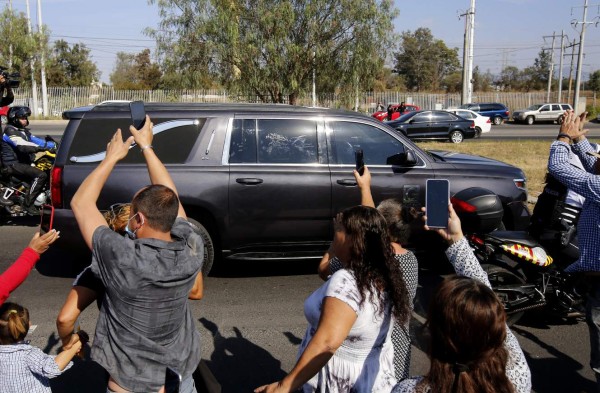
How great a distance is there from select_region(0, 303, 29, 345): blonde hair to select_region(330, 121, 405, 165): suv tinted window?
4.16 m

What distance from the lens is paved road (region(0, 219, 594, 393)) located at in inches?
179

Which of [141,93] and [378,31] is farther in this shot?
[141,93]

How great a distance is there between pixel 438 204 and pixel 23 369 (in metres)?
2.19

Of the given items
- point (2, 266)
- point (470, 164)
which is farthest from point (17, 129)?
point (470, 164)

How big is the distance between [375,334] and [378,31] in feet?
59.6

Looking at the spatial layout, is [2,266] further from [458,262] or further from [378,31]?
[378,31]

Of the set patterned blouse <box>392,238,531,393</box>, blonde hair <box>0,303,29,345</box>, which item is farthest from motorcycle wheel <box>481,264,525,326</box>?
blonde hair <box>0,303,29,345</box>

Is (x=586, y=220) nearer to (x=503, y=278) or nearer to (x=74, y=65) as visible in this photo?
(x=503, y=278)

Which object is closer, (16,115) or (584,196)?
(584,196)

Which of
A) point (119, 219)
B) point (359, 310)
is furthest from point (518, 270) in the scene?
point (119, 219)

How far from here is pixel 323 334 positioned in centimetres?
255

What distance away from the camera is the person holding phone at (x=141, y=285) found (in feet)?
8.53

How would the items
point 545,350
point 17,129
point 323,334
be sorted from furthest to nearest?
1. point 17,129
2. point 545,350
3. point 323,334

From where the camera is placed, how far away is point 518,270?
5363 mm
